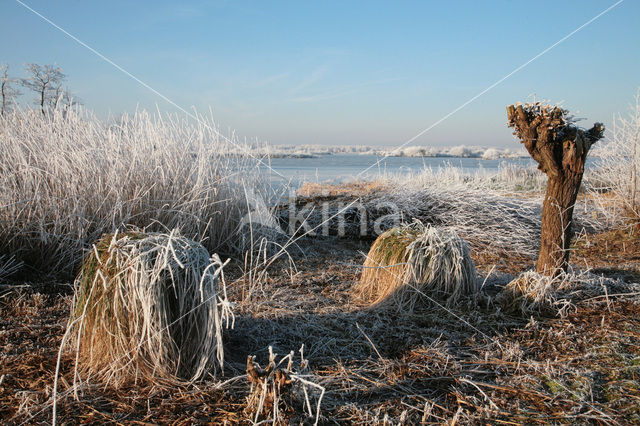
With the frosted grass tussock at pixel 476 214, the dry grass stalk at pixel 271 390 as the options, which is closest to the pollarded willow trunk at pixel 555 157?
the frosted grass tussock at pixel 476 214

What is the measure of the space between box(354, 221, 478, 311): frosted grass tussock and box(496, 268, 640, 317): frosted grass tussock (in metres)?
0.28

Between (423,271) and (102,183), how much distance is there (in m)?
2.85

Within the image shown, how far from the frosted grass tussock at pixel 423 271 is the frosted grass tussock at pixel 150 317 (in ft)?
4.16

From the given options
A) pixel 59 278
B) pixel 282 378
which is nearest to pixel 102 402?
pixel 282 378

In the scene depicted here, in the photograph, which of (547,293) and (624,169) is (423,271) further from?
(624,169)

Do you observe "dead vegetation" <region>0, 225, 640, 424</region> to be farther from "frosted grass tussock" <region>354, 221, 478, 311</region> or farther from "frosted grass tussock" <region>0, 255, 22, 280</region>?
"frosted grass tussock" <region>0, 255, 22, 280</region>

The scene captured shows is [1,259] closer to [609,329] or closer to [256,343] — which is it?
[256,343]

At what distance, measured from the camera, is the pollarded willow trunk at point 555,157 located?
8.77 ft

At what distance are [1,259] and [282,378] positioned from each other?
2.66 m

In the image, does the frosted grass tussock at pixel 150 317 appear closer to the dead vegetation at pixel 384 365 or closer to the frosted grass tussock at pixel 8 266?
the dead vegetation at pixel 384 365

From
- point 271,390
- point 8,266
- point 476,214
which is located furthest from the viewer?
point 476,214

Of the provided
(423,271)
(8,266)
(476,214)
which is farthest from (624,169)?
(8,266)

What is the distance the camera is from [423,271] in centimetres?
283

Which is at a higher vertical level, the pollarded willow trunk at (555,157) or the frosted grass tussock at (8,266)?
the pollarded willow trunk at (555,157)
